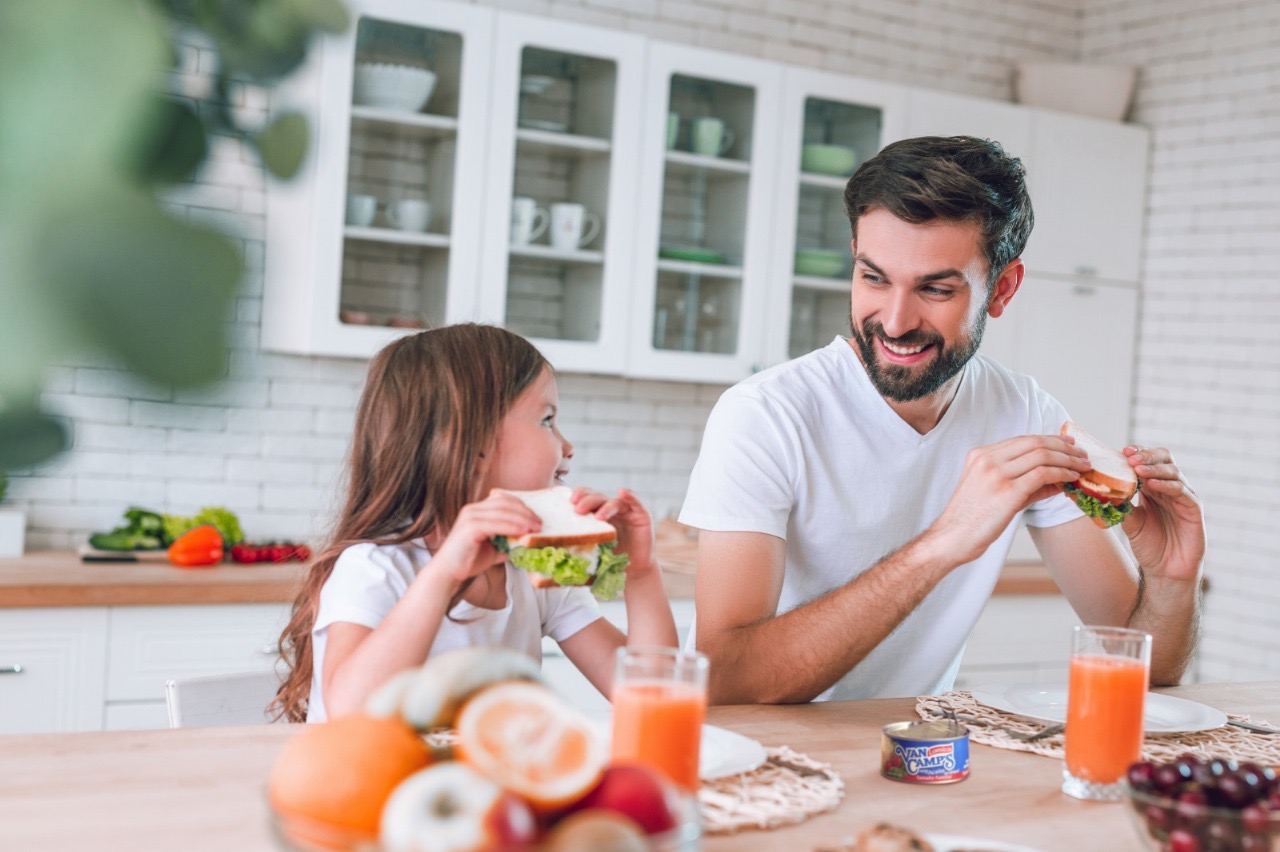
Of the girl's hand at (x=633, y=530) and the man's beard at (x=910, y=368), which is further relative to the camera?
the man's beard at (x=910, y=368)

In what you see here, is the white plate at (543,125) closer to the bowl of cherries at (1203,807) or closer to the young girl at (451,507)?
the young girl at (451,507)

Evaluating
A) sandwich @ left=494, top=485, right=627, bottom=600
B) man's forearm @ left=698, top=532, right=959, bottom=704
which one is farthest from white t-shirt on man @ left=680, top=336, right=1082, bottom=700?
sandwich @ left=494, top=485, right=627, bottom=600

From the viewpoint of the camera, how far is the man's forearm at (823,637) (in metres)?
1.82

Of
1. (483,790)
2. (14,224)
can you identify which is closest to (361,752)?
(483,790)

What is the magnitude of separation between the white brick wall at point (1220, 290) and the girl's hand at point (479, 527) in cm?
327

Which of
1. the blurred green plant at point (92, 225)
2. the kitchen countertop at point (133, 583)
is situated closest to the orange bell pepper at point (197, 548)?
the kitchen countertop at point (133, 583)

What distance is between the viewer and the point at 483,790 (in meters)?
0.71

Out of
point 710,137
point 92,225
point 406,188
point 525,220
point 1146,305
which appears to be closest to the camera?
point 92,225

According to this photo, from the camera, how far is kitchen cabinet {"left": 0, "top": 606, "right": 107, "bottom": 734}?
8.91 ft

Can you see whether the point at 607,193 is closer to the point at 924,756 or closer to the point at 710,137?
the point at 710,137

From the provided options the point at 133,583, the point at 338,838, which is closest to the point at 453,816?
the point at 338,838

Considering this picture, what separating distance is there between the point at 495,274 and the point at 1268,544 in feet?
8.42

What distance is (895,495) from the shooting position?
7.08 feet

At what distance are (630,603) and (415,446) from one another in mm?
385
